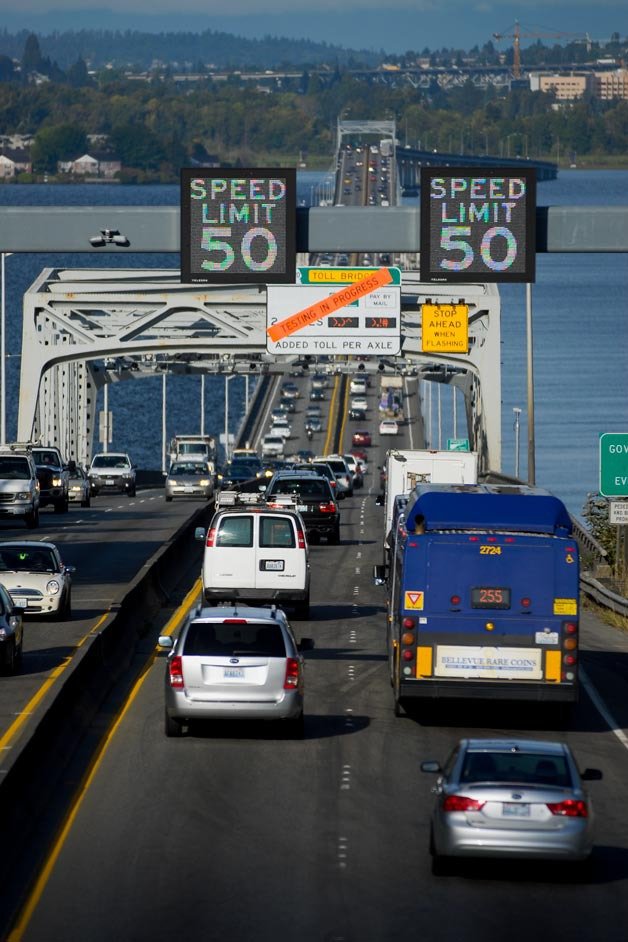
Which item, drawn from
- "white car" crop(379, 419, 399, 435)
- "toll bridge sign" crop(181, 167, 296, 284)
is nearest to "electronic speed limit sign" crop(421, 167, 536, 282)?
"toll bridge sign" crop(181, 167, 296, 284)

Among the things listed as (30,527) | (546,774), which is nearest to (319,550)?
(30,527)

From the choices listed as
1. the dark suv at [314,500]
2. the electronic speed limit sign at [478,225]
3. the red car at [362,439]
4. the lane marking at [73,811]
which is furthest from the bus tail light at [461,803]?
the red car at [362,439]

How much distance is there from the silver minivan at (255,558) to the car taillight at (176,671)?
40.1 feet

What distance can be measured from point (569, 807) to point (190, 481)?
59845 millimetres

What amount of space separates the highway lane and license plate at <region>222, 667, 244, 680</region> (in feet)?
2.98

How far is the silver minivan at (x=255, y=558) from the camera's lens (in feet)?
112

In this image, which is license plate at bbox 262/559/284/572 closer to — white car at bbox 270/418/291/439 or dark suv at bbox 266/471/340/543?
dark suv at bbox 266/471/340/543

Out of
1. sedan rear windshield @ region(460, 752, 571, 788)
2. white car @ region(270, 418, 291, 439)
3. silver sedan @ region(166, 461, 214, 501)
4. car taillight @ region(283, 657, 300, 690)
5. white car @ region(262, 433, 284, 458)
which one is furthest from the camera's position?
white car @ region(270, 418, 291, 439)

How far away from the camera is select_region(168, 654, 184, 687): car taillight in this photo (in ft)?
71.0

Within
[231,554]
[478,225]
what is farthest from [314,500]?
[478,225]

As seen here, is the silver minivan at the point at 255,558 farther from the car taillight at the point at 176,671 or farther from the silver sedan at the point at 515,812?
the silver sedan at the point at 515,812

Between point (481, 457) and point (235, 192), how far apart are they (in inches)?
2483

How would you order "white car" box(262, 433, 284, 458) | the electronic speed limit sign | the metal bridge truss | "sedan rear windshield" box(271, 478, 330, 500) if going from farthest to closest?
"white car" box(262, 433, 284, 458), the metal bridge truss, "sedan rear windshield" box(271, 478, 330, 500), the electronic speed limit sign

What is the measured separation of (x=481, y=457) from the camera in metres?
88.4
